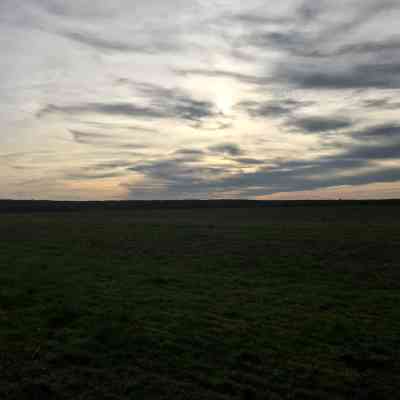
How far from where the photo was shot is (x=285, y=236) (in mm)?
35281

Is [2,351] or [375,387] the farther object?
[2,351]

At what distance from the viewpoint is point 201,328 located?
37.9 ft

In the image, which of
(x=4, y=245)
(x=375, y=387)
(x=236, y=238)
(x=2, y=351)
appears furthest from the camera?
(x=236, y=238)

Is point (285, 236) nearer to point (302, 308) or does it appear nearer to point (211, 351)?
point (302, 308)

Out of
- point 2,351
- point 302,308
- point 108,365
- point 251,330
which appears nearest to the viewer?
point 108,365

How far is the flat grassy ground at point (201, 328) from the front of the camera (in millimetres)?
7953

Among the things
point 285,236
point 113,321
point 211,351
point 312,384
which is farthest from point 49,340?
point 285,236

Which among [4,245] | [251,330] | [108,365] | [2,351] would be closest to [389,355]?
[251,330]

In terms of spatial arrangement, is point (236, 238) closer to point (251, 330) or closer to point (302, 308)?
point (302, 308)

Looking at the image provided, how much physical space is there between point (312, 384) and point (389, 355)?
9.49ft

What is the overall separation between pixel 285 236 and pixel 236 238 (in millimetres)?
4681

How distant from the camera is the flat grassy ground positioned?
7.95 m

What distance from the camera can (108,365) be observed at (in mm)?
8781

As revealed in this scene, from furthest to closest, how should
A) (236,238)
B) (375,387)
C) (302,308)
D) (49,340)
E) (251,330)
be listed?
(236,238), (302,308), (251,330), (49,340), (375,387)
